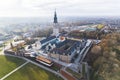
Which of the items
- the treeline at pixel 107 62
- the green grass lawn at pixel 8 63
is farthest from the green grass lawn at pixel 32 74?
the treeline at pixel 107 62

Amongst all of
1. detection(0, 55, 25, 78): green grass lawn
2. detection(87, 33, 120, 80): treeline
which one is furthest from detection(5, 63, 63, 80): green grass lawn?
detection(87, 33, 120, 80): treeline

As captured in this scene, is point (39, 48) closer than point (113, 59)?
No

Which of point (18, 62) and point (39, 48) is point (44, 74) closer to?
point (18, 62)

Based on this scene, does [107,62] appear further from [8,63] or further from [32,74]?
[8,63]

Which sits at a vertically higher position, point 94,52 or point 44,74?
point 94,52

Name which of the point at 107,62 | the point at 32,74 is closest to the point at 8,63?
the point at 32,74

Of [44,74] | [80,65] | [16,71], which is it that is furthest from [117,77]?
[16,71]

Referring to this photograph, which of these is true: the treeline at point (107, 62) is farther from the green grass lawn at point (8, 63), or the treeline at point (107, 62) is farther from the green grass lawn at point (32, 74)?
the green grass lawn at point (8, 63)

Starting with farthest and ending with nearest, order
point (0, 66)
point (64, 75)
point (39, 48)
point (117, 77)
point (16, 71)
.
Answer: point (39, 48) < point (0, 66) < point (16, 71) < point (64, 75) < point (117, 77)
